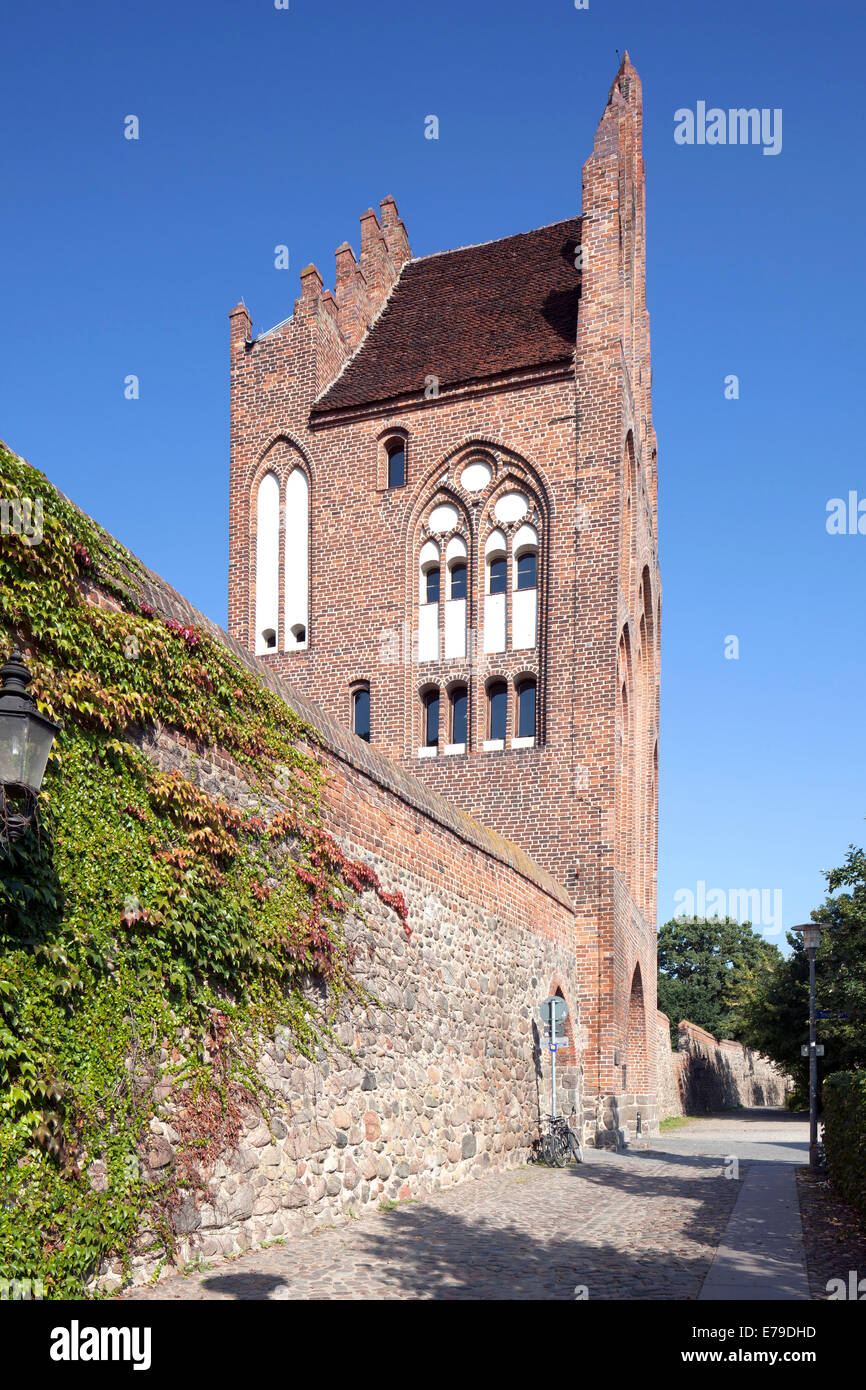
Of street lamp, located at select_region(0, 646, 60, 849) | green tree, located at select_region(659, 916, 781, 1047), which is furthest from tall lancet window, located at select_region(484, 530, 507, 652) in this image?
green tree, located at select_region(659, 916, 781, 1047)

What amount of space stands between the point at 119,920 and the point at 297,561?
20.3 meters

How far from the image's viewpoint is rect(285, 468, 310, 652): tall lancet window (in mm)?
26141

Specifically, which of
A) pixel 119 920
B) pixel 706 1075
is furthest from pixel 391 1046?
pixel 706 1075

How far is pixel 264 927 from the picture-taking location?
8352mm

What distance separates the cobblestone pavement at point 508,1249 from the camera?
6703mm

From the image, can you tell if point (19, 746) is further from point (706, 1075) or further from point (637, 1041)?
point (706, 1075)

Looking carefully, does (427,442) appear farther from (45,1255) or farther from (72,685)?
(45,1255)

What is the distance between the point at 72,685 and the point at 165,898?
141cm

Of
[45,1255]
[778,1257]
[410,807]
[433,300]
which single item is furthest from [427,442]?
[45,1255]

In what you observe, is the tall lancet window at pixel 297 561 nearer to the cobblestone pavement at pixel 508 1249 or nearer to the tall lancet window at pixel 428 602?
the tall lancet window at pixel 428 602

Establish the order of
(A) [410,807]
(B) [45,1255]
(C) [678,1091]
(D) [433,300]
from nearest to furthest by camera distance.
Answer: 1. (B) [45,1255]
2. (A) [410,807]
3. (D) [433,300]
4. (C) [678,1091]

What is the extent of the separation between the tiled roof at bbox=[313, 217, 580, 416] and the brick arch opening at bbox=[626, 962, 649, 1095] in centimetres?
1349

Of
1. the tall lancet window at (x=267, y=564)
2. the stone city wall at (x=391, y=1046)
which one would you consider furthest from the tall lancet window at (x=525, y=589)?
the stone city wall at (x=391, y=1046)

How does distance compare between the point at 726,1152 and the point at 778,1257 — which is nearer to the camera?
the point at 778,1257
